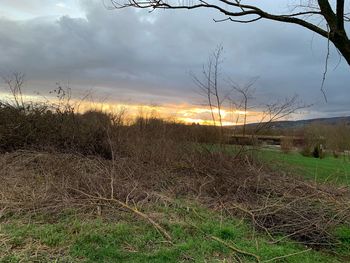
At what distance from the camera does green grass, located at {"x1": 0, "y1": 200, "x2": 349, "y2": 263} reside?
5.47 meters

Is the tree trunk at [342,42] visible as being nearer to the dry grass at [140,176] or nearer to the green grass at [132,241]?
the dry grass at [140,176]

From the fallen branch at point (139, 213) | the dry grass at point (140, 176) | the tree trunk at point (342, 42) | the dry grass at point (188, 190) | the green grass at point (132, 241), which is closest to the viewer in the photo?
the green grass at point (132, 241)

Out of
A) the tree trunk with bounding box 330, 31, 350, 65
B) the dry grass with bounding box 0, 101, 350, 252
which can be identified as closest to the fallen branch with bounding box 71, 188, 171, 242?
the dry grass with bounding box 0, 101, 350, 252

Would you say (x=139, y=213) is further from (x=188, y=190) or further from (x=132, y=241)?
(x=188, y=190)

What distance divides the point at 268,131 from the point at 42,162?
24.2 feet

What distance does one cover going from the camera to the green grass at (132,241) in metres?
5.47

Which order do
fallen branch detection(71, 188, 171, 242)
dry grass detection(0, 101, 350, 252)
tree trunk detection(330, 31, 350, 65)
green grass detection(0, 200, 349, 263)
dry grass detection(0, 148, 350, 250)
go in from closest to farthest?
green grass detection(0, 200, 349, 263)
fallen branch detection(71, 188, 171, 242)
tree trunk detection(330, 31, 350, 65)
dry grass detection(0, 148, 350, 250)
dry grass detection(0, 101, 350, 252)

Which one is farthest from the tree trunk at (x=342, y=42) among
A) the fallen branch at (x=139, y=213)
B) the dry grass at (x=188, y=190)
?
the fallen branch at (x=139, y=213)

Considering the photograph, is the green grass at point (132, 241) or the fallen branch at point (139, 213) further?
the fallen branch at point (139, 213)

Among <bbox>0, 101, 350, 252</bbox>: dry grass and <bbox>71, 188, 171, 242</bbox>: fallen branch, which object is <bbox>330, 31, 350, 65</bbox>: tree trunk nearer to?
<bbox>0, 101, 350, 252</bbox>: dry grass

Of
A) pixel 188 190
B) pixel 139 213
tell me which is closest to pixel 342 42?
pixel 139 213

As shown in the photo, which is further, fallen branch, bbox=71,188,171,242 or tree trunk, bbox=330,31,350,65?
tree trunk, bbox=330,31,350,65

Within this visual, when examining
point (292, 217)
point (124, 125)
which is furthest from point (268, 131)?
point (292, 217)

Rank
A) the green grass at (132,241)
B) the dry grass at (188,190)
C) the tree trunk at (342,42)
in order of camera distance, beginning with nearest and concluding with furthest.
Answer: the green grass at (132,241), the tree trunk at (342,42), the dry grass at (188,190)
